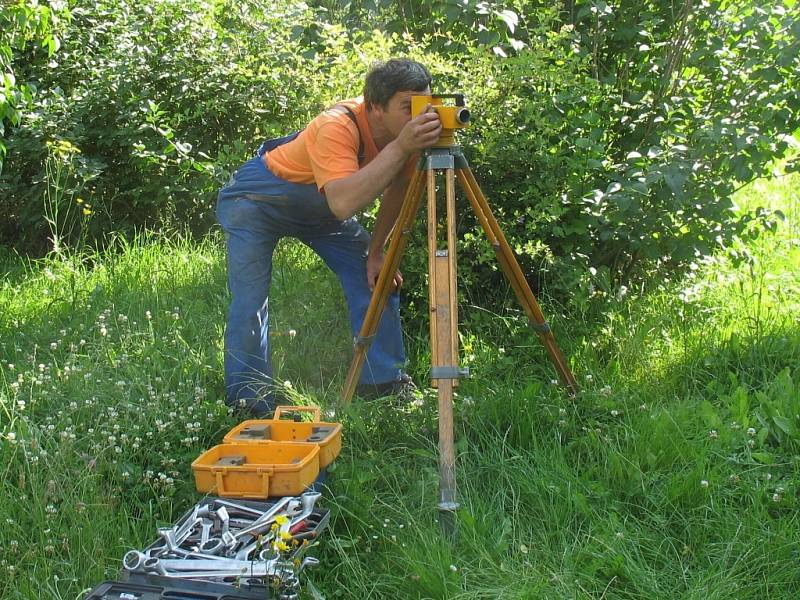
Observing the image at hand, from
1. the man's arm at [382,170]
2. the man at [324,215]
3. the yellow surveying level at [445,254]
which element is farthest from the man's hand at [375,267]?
the man's arm at [382,170]

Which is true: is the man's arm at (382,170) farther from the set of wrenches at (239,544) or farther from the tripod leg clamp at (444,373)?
the set of wrenches at (239,544)

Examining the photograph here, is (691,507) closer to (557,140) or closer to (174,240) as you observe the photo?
(557,140)

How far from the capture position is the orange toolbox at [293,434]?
3.40 metres

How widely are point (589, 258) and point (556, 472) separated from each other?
6.59 ft

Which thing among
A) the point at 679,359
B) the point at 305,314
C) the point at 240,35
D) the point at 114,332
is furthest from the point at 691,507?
the point at 240,35

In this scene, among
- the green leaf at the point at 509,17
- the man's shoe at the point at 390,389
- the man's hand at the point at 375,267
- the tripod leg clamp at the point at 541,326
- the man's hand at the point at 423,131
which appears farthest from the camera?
the green leaf at the point at 509,17

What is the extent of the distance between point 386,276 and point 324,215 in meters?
0.62

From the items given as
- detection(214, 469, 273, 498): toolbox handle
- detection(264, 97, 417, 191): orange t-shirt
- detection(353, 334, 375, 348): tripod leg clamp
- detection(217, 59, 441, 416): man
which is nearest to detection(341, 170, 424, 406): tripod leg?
detection(353, 334, 375, 348): tripod leg clamp

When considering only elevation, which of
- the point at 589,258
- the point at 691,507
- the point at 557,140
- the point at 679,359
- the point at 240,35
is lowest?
the point at 691,507

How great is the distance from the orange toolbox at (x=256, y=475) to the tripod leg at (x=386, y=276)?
0.73 meters

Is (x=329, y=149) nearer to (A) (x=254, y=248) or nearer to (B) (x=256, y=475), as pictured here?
(A) (x=254, y=248)

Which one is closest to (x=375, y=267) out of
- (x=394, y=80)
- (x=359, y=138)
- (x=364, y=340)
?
(x=364, y=340)

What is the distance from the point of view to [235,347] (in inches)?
164

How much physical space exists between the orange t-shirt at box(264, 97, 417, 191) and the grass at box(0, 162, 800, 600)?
3.42ft
